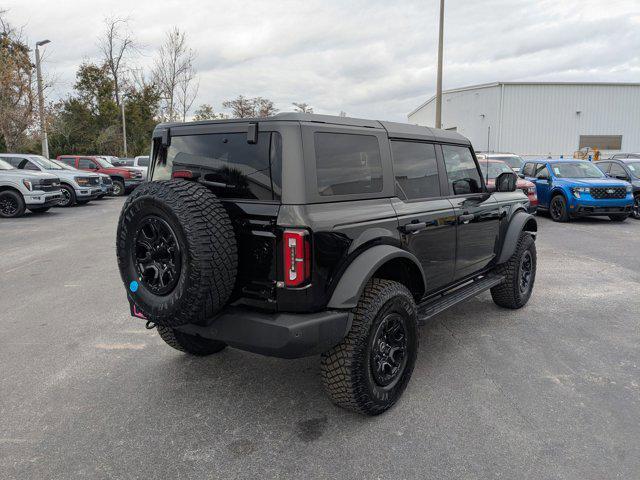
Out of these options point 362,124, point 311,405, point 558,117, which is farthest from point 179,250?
point 558,117

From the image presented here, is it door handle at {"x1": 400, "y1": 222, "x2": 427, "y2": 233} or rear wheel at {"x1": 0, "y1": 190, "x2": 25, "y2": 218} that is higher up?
door handle at {"x1": 400, "y1": 222, "x2": 427, "y2": 233}

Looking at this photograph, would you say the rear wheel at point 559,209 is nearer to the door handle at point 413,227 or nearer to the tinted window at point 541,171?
the tinted window at point 541,171

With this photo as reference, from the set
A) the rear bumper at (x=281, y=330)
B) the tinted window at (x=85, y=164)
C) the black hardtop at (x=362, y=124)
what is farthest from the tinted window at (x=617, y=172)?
the tinted window at (x=85, y=164)

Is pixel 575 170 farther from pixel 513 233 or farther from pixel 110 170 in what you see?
pixel 110 170

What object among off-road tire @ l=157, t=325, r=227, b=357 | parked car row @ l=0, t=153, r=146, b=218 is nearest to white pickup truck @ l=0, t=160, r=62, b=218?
parked car row @ l=0, t=153, r=146, b=218

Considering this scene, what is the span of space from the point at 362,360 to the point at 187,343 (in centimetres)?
164

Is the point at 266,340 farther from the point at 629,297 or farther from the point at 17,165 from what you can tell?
the point at 17,165

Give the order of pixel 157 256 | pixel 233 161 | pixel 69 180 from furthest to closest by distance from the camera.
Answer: pixel 69 180 → pixel 233 161 → pixel 157 256

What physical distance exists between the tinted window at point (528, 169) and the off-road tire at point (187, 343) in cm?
1217

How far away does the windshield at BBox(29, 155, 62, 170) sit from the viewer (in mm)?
15789

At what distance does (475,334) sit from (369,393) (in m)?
1.98

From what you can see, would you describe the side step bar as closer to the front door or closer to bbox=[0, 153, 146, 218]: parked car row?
the front door

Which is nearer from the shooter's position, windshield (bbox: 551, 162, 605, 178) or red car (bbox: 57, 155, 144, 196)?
windshield (bbox: 551, 162, 605, 178)

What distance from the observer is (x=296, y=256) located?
265 cm
